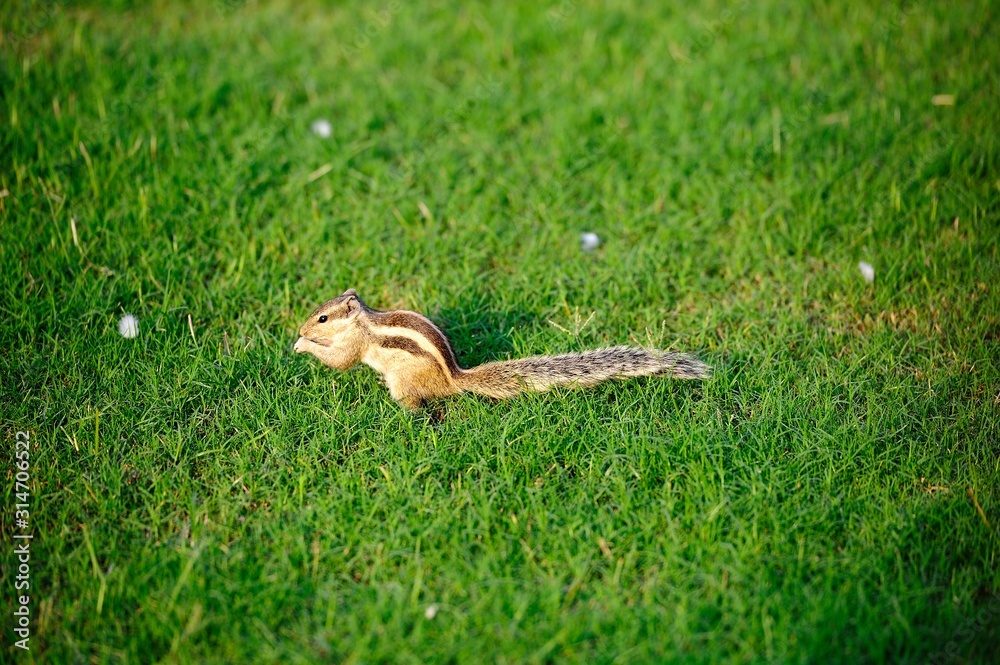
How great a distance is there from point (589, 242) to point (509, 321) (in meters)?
0.86

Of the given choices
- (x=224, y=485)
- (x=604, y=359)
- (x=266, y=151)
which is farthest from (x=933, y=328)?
(x=266, y=151)

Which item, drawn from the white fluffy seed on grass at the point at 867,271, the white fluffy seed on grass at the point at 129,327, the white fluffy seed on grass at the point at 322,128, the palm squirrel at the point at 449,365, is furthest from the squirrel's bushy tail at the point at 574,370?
the white fluffy seed on grass at the point at 322,128

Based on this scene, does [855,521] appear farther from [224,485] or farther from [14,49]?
[14,49]

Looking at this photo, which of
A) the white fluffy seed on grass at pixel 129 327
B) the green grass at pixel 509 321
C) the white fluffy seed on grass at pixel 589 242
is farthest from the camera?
the white fluffy seed on grass at pixel 589 242

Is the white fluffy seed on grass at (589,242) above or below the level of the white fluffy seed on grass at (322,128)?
below

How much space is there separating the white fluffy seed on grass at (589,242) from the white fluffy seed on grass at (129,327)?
2.62m

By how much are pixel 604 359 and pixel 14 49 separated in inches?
212

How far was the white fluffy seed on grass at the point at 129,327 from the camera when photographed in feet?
14.5

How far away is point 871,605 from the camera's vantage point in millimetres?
3219

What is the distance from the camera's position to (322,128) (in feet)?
19.5

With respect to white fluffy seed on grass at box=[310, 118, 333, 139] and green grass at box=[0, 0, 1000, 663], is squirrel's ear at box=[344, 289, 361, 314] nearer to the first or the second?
green grass at box=[0, 0, 1000, 663]

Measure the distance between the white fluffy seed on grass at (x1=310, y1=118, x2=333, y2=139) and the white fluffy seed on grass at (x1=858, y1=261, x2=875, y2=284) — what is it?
143 inches

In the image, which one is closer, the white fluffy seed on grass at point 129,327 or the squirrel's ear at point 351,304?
the squirrel's ear at point 351,304

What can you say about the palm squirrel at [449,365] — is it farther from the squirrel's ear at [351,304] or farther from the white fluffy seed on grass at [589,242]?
the white fluffy seed on grass at [589,242]
